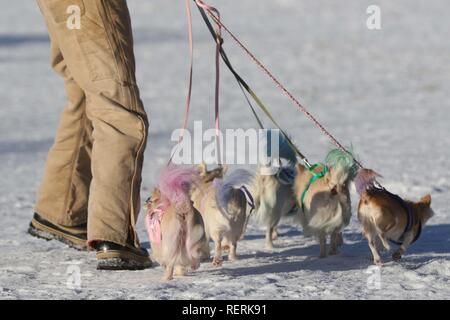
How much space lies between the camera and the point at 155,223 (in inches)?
178

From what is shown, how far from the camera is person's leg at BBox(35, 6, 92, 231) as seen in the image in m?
5.38

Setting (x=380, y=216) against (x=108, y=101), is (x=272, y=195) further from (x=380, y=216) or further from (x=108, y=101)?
(x=108, y=101)

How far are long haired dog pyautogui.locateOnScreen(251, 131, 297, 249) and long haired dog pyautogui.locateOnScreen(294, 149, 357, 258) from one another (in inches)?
9.5

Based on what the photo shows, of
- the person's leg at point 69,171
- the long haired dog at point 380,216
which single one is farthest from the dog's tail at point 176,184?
the person's leg at point 69,171

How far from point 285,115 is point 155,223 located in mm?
6890

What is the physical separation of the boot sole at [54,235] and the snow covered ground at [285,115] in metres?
0.06

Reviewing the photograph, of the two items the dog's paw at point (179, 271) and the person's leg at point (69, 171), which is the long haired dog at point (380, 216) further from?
the person's leg at point (69, 171)

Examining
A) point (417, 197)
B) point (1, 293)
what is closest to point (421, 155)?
point (417, 197)

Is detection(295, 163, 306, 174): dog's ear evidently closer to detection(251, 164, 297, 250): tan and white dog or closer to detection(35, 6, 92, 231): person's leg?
detection(251, 164, 297, 250): tan and white dog

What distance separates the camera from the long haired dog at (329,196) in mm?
4914

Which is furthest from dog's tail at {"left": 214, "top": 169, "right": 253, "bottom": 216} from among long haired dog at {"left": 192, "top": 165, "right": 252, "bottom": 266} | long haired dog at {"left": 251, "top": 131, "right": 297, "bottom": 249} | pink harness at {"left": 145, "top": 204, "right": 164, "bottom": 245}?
long haired dog at {"left": 251, "top": 131, "right": 297, "bottom": 249}

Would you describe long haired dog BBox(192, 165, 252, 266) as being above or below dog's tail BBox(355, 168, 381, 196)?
below

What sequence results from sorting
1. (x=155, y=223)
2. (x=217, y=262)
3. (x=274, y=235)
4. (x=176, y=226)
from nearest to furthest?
(x=176, y=226)
(x=155, y=223)
(x=217, y=262)
(x=274, y=235)

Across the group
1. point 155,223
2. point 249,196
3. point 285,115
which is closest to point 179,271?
point 155,223
